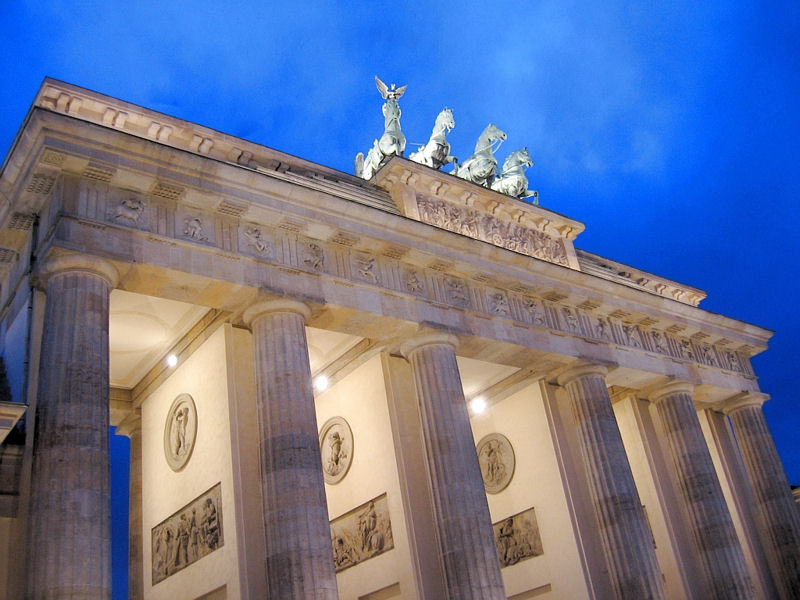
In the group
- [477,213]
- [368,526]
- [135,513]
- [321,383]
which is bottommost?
[368,526]

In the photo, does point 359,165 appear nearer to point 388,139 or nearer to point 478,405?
point 388,139

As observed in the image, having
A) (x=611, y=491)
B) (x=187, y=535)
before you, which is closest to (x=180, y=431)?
(x=187, y=535)

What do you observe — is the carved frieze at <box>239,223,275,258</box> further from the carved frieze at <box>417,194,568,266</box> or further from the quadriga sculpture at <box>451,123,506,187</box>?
the quadriga sculpture at <box>451,123,506,187</box>

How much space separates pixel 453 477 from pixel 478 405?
728cm

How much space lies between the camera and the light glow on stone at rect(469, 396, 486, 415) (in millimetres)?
24391

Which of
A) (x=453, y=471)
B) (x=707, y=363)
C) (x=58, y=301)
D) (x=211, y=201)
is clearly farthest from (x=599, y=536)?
(x=58, y=301)

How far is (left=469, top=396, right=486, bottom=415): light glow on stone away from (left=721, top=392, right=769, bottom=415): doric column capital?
866 cm

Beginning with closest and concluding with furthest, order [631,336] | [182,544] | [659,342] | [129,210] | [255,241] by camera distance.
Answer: [129,210], [255,241], [182,544], [631,336], [659,342]

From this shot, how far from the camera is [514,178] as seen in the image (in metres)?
25.0

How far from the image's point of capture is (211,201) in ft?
52.6

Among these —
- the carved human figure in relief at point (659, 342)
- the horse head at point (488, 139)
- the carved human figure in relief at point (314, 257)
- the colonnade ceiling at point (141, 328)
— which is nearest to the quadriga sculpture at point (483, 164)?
the horse head at point (488, 139)

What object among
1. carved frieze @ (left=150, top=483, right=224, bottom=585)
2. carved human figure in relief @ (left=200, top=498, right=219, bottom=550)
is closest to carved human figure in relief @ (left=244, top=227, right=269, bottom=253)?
carved frieze @ (left=150, top=483, right=224, bottom=585)

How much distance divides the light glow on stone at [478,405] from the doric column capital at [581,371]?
9.99 ft

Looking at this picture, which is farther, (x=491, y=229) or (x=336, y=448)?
(x=491, y=229)
